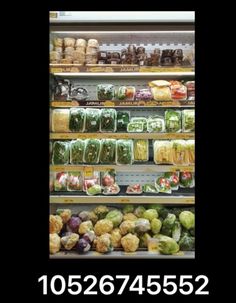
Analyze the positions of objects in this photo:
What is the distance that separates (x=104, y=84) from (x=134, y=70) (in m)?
0.48

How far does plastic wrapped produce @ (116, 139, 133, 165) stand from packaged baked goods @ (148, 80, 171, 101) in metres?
0.38

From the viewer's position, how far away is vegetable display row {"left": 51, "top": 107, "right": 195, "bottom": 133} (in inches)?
108

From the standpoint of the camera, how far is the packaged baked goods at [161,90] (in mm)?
2717

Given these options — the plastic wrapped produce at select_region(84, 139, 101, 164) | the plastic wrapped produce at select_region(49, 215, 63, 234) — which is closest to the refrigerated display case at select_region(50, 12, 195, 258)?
the plastic wrapped produce at select_region(84, 139, 101, 164)

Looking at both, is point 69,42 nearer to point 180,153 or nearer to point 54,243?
point 180,153

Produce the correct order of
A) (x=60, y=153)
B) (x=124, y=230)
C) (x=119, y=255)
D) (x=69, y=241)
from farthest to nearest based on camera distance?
(x=60, y=153) < (x=124, y=230) < (x=69, y=241) < (x=119, y=255)

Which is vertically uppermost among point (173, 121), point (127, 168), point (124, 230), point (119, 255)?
point (173, 121)

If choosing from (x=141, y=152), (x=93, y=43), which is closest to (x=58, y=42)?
(x=93, y=43)

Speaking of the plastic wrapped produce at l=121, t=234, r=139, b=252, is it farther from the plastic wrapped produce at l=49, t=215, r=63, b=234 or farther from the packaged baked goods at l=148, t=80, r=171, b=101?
the packaged baked goods at l=148, t=80, r=171, b=101

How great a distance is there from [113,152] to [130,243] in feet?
2.15

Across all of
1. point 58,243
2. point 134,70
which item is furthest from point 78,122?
point 58,243

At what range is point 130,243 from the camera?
253 centimetres
